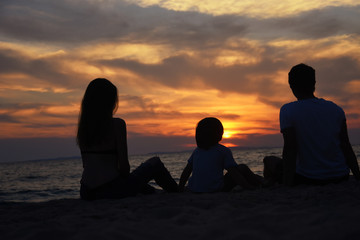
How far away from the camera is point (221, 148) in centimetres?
477

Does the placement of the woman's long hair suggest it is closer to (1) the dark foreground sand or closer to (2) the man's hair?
(1) the dark foreground sand

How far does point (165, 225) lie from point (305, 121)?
7.69 feet

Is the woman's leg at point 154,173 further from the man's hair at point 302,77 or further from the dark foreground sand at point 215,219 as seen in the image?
the man's hair at point 302,77

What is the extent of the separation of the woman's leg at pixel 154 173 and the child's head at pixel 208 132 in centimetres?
75

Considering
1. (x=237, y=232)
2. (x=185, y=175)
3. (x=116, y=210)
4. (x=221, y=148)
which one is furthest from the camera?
(x=185, y=175)

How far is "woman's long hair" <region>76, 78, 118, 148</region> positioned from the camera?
14.1 ft

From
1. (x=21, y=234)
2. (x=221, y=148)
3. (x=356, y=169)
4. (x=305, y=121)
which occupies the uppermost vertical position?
(x=305, y=121)

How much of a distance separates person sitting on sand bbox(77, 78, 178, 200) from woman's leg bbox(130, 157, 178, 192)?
30 cm

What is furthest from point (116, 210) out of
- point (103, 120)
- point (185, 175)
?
point (185, 175)

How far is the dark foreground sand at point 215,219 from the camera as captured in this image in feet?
7.73

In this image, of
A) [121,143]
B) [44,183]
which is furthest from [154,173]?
[44,183]

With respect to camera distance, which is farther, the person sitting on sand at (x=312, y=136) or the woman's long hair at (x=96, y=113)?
the woman's long hair at (x=96, y=113)

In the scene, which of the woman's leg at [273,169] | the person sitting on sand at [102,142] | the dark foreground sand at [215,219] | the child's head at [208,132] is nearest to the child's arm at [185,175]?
the child's head at [208,132]

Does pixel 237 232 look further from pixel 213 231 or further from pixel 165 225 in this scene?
pixel 165 225
